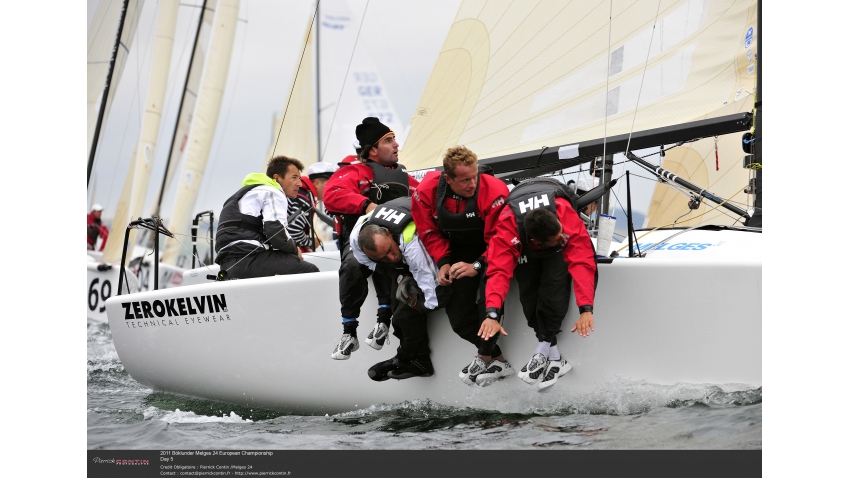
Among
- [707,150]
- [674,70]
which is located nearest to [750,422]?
[674,70]

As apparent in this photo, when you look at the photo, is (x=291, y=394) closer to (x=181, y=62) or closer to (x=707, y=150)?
(x=707, y=150)

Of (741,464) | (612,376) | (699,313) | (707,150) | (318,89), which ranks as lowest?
(741,464)

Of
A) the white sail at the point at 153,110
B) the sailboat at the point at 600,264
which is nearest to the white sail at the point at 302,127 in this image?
the white sail at the point at 153,110

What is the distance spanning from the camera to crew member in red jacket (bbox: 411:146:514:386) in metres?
3.06

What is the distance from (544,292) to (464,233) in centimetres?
35

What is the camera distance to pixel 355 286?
136 inches

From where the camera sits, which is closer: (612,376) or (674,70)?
(612,376)

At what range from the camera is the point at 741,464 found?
2.98 meters

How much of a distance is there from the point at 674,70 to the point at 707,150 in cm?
118

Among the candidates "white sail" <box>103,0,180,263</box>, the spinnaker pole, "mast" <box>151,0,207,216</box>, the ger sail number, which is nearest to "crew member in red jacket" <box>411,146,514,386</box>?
the spinnaker pole

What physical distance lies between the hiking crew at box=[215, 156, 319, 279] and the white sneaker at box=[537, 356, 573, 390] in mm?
1372

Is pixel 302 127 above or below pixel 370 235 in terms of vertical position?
above

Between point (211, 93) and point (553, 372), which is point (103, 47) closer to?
point (211, 93)

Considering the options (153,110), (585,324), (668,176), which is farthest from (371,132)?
(153,110)
